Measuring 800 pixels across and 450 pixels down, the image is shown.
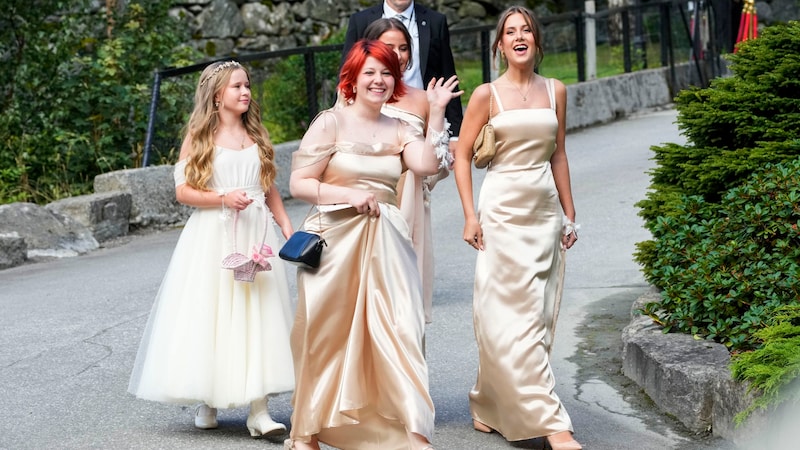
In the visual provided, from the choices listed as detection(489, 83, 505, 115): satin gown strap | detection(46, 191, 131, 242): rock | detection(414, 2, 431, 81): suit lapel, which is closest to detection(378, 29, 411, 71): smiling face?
detection(489, 83, 505, 115): satin gown strap

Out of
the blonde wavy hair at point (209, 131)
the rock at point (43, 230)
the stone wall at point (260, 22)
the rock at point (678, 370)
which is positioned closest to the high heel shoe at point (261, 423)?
the blonde wavy hair at point (209, 131)

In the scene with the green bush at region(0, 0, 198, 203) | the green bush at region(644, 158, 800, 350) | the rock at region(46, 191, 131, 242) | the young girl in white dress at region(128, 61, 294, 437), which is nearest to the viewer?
the young girl in white dress at region(128, 61, 294, 437)

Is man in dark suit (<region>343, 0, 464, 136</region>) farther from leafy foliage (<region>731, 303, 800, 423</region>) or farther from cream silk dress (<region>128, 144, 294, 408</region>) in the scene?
leafy foliage (<region>731, 303, 800, 423</region>)

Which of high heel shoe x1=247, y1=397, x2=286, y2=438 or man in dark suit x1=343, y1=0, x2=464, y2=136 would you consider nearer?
high heel shoe x1=247, y1=397, x2=286, y2=438

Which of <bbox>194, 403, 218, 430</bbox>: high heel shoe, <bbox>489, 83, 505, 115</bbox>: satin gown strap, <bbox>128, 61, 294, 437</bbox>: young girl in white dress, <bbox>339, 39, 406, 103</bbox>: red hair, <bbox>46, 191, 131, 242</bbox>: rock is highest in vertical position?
<bbox>339, 39, 406, 103</bbox>: red hair

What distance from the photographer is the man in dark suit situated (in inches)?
308

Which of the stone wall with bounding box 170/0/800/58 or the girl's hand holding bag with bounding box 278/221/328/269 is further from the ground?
the stone wall with bounding box 170/0/800/58

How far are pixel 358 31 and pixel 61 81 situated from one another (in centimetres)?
591

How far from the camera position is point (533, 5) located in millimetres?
26969

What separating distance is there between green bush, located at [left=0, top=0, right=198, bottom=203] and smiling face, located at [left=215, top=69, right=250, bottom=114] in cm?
658

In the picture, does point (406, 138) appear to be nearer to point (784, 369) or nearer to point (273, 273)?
point (273, 273)

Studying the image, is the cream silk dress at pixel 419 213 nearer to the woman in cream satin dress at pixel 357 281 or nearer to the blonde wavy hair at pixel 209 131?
the blonde wavy hair at pixel 209 131

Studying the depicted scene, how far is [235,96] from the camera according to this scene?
6.33 m

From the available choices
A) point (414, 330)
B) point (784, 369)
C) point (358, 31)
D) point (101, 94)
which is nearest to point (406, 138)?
point (414, 330)
